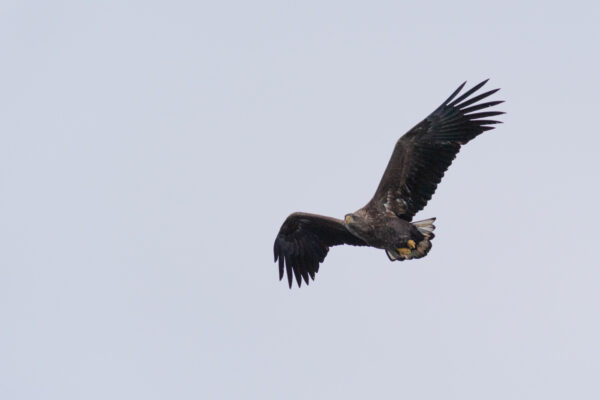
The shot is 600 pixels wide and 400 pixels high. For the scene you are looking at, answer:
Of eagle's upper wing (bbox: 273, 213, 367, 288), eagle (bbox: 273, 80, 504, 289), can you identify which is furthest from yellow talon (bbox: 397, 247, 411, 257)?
eagle's upper wing (bbox: 273, 213, 367, 288)

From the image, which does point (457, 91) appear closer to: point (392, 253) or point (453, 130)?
point (453, 130)

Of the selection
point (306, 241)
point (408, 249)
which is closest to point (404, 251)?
point (408, 249)

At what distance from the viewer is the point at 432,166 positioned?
1970cm

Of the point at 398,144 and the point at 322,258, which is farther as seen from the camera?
the point at 322,258

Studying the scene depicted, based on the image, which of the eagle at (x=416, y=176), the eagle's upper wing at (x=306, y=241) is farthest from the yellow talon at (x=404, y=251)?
the eagle's upper wing at (x=306, y=241)

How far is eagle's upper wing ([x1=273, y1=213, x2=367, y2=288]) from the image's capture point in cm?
2128

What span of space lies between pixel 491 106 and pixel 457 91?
613mm

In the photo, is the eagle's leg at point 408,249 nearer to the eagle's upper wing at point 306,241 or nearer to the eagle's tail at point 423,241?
the eagle's tail at point 423,241

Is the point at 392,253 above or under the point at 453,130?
under

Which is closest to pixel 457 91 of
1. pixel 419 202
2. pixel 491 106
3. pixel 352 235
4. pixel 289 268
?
pixel 491 106

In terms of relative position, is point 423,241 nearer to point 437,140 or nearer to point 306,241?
point 437,140

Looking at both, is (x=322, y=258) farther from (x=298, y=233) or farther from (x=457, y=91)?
(x=457, y=91)

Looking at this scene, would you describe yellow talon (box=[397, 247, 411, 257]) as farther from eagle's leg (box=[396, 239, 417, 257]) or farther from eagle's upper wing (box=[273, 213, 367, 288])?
eagle's upper wing (box=[273, 213, 367, 288])

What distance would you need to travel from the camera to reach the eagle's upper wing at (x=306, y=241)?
21281 millimetres
